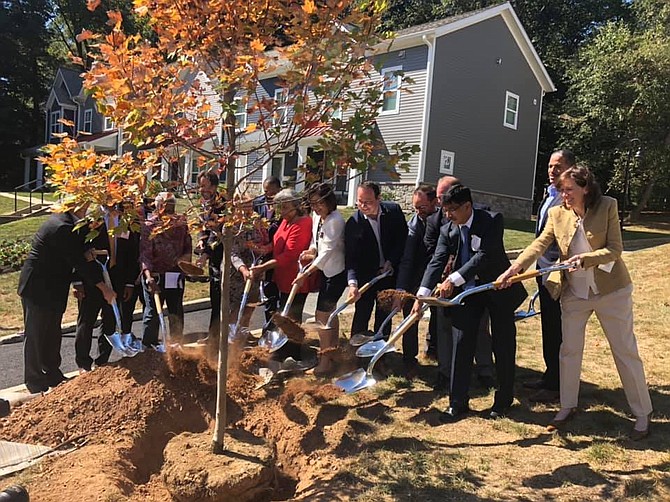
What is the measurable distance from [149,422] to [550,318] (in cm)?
328

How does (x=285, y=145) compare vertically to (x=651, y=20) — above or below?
below

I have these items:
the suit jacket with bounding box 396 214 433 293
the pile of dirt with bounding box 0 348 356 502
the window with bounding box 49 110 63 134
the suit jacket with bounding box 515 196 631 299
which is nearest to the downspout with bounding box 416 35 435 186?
the suit jacket with bounding box 396 214 433 293

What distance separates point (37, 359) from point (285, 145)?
3.05 m

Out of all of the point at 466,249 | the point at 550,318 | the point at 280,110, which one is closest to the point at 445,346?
the point at 550,318

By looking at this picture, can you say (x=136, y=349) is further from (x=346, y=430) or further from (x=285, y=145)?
(x=285, y=145)

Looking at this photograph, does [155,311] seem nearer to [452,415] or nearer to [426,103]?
[452,415]

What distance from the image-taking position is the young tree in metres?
2.73

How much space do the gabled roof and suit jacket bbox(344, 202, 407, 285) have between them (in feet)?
36.0

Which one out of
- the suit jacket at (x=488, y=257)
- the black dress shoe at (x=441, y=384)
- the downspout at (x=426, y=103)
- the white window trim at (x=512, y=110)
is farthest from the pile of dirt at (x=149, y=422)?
the white window trim at (x=512, y=110)

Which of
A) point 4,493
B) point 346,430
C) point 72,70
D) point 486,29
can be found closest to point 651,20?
point 486,29

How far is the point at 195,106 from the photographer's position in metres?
3.14

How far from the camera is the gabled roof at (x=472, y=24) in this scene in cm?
1788

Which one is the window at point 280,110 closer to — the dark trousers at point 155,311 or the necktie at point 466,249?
the necktie at point 466,249

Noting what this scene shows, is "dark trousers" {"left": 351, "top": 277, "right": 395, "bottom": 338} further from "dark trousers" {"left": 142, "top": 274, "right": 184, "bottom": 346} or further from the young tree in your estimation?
the young tree
